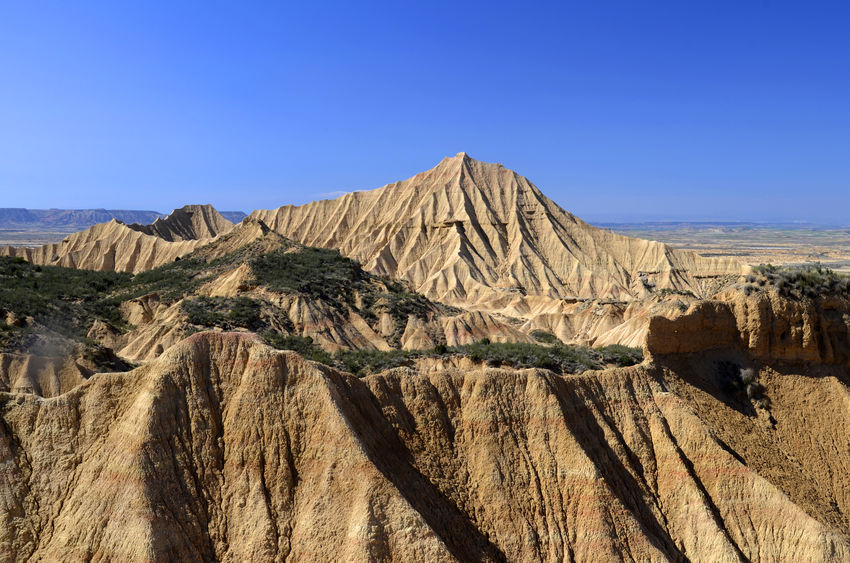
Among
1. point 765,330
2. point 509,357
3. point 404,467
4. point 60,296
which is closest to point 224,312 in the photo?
point 60,296

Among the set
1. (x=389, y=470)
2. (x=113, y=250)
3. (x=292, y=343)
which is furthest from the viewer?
(x=113, y=250)

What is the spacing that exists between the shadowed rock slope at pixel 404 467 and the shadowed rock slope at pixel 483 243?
228ft

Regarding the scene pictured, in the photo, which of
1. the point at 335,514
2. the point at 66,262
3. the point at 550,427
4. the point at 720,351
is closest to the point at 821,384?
the point at 720,351

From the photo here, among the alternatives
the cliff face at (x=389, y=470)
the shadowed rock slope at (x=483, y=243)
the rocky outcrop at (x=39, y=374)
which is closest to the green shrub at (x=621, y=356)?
the cliff face at (x=389, y=470)

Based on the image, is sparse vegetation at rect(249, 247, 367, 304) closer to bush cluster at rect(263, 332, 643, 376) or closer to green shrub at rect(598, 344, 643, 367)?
bush cluster at rect(263, 332, 643, 376)

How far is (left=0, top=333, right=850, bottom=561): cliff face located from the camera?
60.6ft

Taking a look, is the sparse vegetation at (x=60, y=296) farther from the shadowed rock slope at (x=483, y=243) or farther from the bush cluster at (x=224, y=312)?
the shadowed rock slope at (x=483, y=243)

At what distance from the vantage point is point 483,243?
384ft

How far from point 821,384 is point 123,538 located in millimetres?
27766

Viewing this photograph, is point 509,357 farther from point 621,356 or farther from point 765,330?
point 765,330

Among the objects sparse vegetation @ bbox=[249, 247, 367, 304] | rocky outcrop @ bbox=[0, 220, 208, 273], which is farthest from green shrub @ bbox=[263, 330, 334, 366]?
rocky outcrop @ bbox=[0, 220, 208, 273]

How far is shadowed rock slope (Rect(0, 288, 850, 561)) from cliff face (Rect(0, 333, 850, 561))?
5cm

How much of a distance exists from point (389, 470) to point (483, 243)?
98115mm

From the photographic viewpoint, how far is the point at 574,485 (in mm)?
22031
